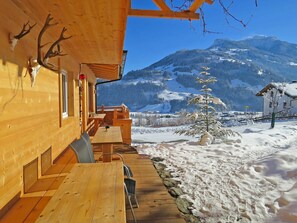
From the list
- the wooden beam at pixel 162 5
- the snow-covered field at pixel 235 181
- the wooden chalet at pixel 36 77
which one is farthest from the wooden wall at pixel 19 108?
the snow-covered field at pixel 235 181

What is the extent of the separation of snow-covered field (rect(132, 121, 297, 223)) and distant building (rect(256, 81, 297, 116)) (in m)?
23.9

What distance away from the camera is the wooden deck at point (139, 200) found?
2.68 metres

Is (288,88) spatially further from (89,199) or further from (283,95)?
(89,199)

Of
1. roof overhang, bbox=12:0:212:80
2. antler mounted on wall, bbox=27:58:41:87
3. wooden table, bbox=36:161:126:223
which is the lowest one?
wooden table, bbox=36:161:126:223

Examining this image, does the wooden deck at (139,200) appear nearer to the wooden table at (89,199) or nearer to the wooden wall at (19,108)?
the wooden wall at (19,108)

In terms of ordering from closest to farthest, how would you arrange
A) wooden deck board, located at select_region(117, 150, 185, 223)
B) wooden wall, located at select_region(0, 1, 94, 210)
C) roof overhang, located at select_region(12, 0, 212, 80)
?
1. wooden wall, located at select_region(0, 1, 94, 210)
2. roof overhang, located at select_region(12, 0, 212, 80)
3. wooden deck board, located at select_region(117, 150, 185, 223)

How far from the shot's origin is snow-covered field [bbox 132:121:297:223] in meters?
3.39

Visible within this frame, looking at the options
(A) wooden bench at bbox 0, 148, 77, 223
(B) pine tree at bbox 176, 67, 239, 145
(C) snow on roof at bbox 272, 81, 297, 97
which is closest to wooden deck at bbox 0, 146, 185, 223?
(A) wooden bench at bbox 0, 148, 77, 223

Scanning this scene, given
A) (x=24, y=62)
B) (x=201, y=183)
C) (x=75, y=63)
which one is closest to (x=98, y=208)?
(x=24, y=62)

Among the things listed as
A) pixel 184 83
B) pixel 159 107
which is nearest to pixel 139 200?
pixel 159 107

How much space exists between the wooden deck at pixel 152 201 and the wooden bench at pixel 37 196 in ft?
3.37

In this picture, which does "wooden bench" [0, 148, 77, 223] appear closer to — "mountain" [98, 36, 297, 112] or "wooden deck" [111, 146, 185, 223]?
"wooden deck" [111, 146, 185, 223]

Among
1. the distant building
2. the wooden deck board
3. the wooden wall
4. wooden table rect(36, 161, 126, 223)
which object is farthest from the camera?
the distant building

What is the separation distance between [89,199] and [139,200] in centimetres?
183
